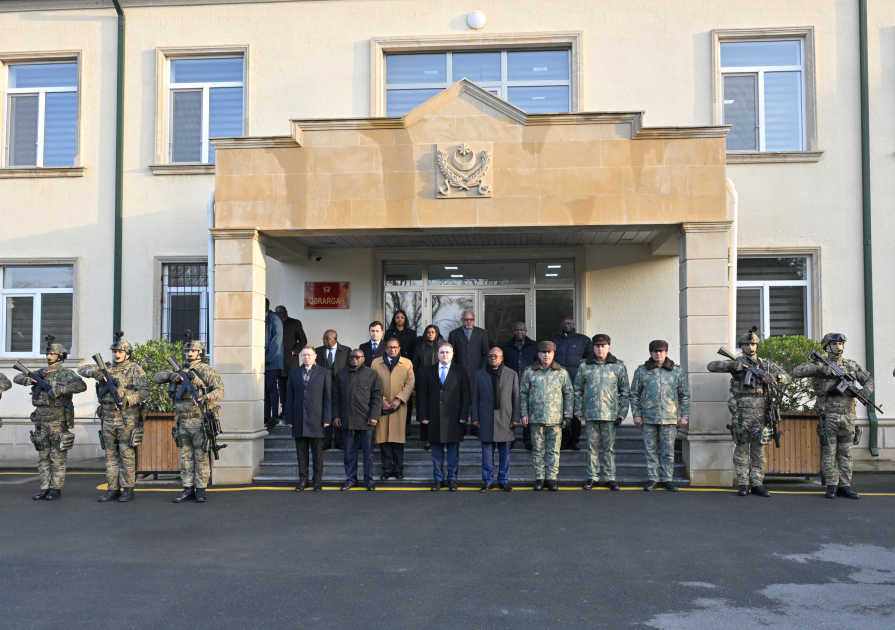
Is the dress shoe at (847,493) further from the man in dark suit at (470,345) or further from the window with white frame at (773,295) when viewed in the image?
the man in dark suit at (470,345)

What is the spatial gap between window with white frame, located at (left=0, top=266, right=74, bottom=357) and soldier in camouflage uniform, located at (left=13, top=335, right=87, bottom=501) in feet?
12.7

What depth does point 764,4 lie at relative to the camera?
1177 cm

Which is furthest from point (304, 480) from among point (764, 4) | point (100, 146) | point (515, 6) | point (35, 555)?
point (764, 4)

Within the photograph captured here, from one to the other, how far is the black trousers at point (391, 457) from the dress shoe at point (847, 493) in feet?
17.3

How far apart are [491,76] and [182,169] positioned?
547cm

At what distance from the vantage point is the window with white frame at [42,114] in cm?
1286

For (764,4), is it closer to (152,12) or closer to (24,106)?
(152,12)

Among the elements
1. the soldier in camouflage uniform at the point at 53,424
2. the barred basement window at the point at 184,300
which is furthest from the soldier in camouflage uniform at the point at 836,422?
the barred basement window at the point at 184,300

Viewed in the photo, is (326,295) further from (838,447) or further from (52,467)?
(838,447)

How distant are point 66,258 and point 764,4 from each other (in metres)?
12.4

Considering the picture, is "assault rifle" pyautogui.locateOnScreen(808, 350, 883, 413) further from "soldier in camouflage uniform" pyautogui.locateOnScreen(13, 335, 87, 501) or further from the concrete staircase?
"soldier in camouflage uniform" pyautogui.locateOnScreen(13, 335, 87, 501)

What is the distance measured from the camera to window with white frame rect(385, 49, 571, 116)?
12.2m

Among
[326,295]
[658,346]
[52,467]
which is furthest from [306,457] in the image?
[658,346]

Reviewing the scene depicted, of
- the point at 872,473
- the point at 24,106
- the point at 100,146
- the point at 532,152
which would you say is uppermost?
the point at 24,106
